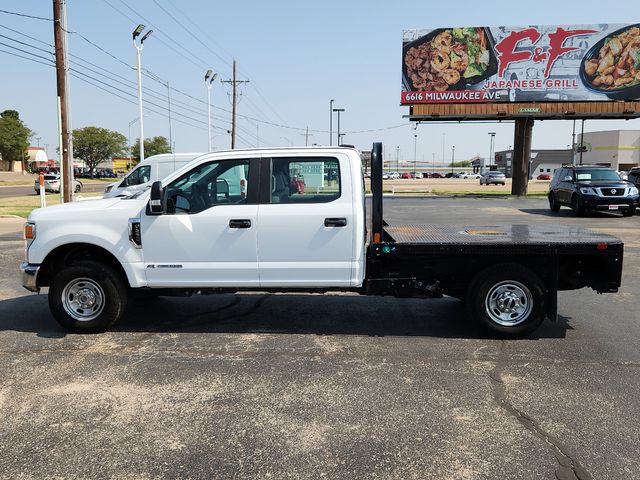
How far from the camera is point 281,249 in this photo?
5625 millimetres

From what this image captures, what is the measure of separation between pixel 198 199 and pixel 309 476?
3.37 metres

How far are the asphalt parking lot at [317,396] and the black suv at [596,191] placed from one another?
13408mm

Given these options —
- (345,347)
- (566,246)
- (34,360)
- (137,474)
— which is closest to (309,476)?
(137,474)

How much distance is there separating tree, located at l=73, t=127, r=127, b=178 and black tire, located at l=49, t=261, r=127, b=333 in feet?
321

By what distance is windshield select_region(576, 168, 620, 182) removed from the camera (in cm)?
1947

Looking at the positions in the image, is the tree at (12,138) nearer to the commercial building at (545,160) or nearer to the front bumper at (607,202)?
the front bumper at (607,202)

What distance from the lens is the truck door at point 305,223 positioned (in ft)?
18.3

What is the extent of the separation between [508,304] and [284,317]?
102 inches

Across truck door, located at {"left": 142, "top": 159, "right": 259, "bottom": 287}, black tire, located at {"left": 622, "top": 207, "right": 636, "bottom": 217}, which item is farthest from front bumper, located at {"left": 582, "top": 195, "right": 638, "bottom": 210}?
truck door, located at {"left": 142, "top": 159, "right": 259, "bottom": 287}

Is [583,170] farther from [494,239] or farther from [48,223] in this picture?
[48,223]

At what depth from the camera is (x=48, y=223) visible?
18.9 ft

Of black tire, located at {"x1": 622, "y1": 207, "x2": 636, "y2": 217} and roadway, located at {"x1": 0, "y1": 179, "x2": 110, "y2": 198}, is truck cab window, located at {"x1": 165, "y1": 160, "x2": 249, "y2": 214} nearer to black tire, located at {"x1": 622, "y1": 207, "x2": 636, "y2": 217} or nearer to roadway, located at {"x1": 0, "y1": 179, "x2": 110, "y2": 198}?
black tire, located at {"x1": 622, "y1": 207, "x2": 636, "y2": 217}

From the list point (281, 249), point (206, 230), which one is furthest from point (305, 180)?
point (206, 230)

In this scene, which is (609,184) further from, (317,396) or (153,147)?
(153,147)
